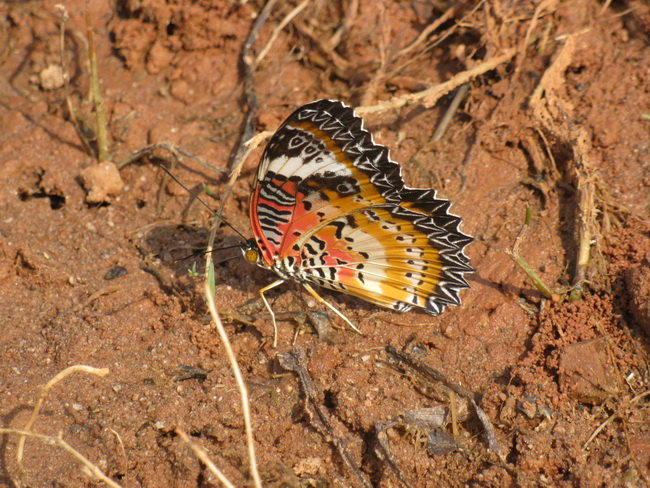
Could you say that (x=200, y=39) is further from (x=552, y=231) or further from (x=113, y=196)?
(x=552, y=231)

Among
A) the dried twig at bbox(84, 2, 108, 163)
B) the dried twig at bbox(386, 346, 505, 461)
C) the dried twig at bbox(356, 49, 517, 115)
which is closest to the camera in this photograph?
the dried twig at bbox(386, 346, 505, 461)

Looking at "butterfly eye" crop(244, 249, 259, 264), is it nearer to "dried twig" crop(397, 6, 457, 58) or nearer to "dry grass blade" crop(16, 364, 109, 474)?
"dry grass blade" crop(16, 364, 109, 474)

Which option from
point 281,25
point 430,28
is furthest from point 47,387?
point 430,28

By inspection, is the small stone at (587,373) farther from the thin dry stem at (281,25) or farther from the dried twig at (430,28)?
the thin dry stem at (281,25)

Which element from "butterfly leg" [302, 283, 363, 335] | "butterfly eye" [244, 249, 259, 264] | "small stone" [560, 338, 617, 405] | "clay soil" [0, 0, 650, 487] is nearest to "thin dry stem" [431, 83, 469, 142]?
"clay soil" [0, 0, 650, 487]

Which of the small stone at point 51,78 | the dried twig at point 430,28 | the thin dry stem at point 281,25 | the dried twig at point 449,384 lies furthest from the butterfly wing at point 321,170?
the small stone at point 51,78

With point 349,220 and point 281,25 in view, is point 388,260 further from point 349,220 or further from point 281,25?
point 281,25
